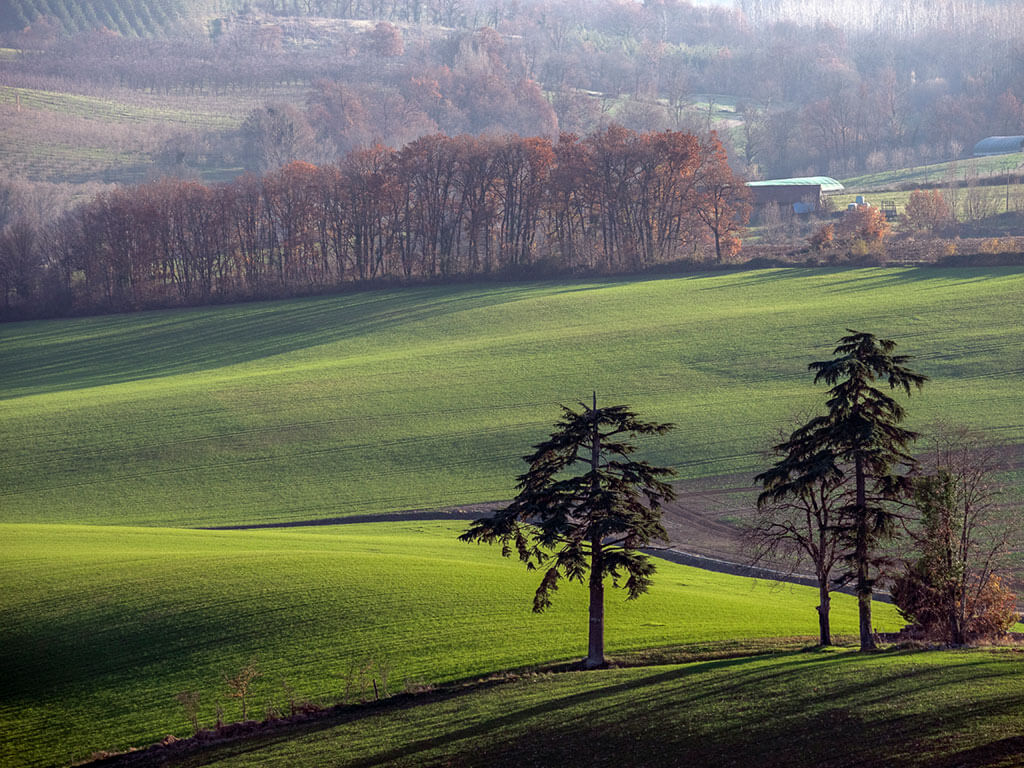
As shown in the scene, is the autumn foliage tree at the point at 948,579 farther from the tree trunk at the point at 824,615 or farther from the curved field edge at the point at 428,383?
the curved field edge at the point at 428,383

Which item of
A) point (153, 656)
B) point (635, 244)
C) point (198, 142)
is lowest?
point (153, 656)

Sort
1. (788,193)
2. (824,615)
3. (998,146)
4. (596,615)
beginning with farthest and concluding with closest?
(998,146) → (788,193) → (824,615) → (596,615)

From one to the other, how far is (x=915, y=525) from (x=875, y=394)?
60.0 ft

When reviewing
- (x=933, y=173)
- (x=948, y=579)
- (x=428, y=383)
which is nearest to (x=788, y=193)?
(x=933, y=173)

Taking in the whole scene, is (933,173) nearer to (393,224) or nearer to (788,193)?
(788,193)

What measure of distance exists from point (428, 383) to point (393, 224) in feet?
129

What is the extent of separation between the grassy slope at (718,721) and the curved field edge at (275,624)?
2.95 m

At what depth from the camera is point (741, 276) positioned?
295 feet

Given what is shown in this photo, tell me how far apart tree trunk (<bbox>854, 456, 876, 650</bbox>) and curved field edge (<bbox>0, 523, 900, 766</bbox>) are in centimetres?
235

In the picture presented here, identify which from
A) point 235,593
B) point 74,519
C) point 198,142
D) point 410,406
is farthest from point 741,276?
point 198,142

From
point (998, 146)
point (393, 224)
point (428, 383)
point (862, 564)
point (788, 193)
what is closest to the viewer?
point (862, 564)

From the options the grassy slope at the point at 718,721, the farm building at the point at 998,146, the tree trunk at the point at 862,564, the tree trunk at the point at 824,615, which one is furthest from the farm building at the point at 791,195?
the grassy slope at the point at 718,721

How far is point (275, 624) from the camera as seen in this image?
105ft

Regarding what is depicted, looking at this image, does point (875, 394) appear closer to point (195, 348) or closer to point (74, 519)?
point (74, 519)
